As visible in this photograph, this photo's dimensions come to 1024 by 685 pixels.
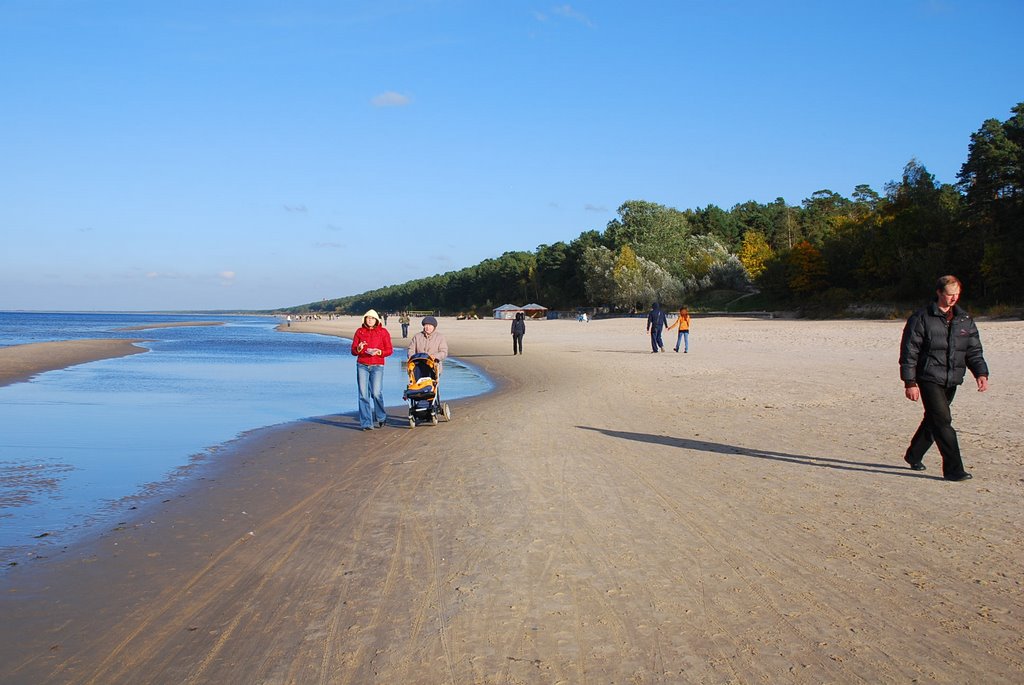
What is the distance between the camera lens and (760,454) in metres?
8.68

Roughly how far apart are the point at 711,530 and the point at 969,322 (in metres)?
3.56

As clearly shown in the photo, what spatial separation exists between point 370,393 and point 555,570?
727cm

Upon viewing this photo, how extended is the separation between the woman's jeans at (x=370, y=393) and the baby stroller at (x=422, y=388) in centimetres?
43

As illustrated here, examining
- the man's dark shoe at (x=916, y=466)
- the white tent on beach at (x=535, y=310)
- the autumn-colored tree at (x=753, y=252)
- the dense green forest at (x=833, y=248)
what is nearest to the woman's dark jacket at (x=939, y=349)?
the man's dark shoe at (x=916, y=466)

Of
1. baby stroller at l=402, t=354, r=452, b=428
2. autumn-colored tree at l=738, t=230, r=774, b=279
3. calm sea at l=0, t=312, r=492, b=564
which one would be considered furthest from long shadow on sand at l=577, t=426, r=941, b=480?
autumn-colored tree at l=738, t=230, r=774, b=279

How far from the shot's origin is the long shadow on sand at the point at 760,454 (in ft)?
25.2

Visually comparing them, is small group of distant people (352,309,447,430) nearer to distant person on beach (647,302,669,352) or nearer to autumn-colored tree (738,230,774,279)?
distant person on beach (647,302,669,352)

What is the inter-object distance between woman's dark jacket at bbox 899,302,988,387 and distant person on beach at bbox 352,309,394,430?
669cm

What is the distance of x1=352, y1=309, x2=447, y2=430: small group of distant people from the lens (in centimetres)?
1119

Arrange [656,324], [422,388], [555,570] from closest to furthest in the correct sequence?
[555,570], [422,388], [656,324]

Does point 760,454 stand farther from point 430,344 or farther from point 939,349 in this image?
point 430,344

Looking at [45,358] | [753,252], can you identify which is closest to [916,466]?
[45,358]

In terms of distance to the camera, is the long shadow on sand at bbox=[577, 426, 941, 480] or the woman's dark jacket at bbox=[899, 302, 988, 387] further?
the long shadow on sand at bbox=[577, 426, 941, 480]

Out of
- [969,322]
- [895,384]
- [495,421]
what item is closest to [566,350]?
[895,384]
